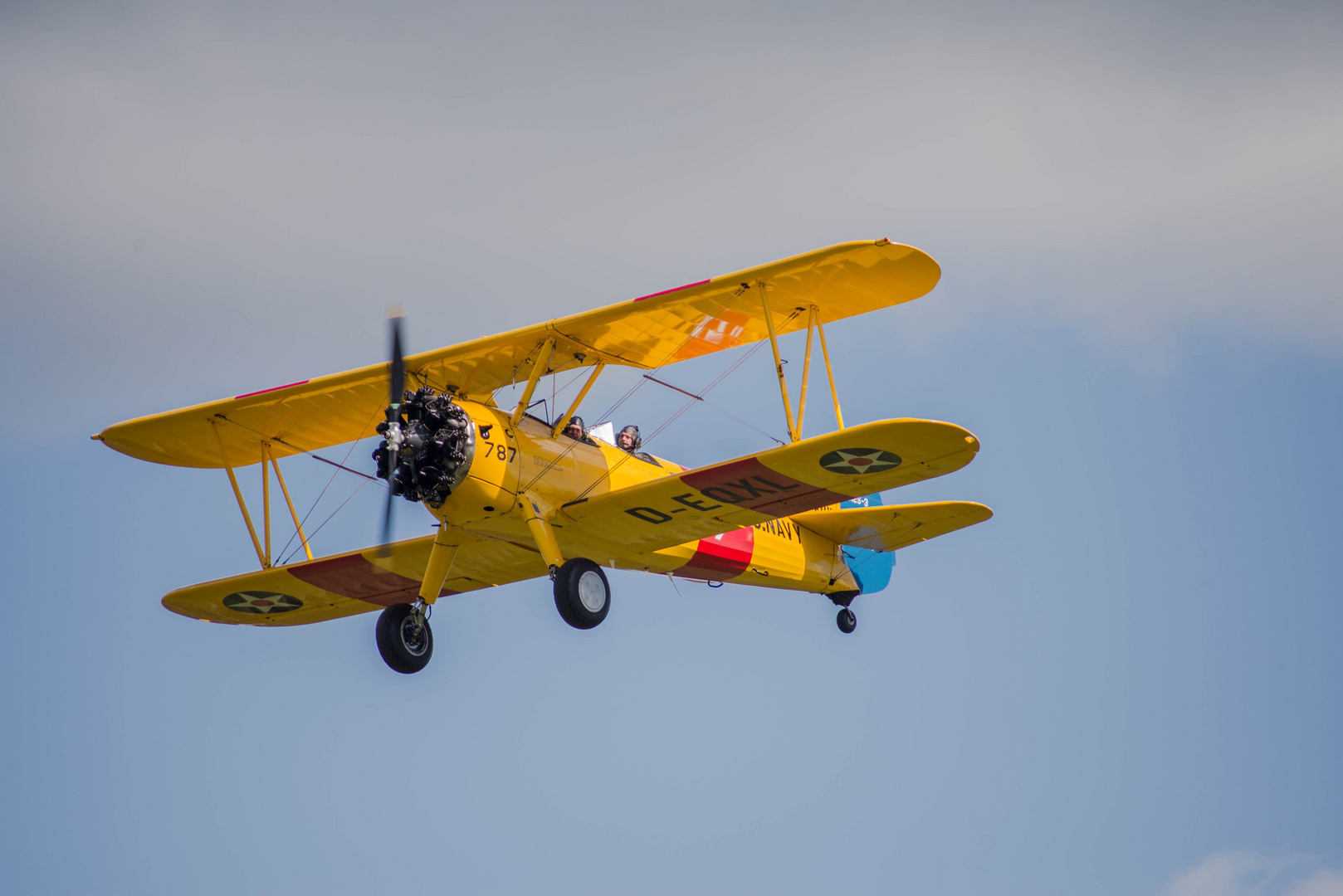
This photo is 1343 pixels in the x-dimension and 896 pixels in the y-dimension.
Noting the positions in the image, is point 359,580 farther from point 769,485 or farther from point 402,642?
point 769,485

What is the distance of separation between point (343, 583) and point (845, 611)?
20.0 feet

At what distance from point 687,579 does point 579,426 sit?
298cm

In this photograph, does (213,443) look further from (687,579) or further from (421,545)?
(687,579)

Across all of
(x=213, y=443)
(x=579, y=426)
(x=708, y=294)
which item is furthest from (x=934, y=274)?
(x=213, y=443)

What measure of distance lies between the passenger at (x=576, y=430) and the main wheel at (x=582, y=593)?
1283mm

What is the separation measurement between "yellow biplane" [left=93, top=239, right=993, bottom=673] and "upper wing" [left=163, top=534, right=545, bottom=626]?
0.10 feet

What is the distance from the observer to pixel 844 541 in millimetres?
17922

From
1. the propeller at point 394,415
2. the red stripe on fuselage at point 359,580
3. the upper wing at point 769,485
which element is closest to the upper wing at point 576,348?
the propeller at point 394,415

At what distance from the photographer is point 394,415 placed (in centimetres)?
1289

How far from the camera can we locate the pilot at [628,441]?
49.1 feet

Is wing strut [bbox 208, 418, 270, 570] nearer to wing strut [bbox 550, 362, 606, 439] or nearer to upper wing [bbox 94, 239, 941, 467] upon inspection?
upper wing [bbox 94, 239, 941, 467]

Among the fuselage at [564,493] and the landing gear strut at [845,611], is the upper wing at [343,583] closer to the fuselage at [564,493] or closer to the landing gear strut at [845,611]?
the fuselage at [564,493]

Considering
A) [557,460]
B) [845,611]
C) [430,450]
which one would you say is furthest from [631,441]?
[845,611]

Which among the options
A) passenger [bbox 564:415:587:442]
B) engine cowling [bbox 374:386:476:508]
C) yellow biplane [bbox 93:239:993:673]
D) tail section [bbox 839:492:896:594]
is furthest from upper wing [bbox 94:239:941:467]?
tail section [bbox 839:492:896:594]
